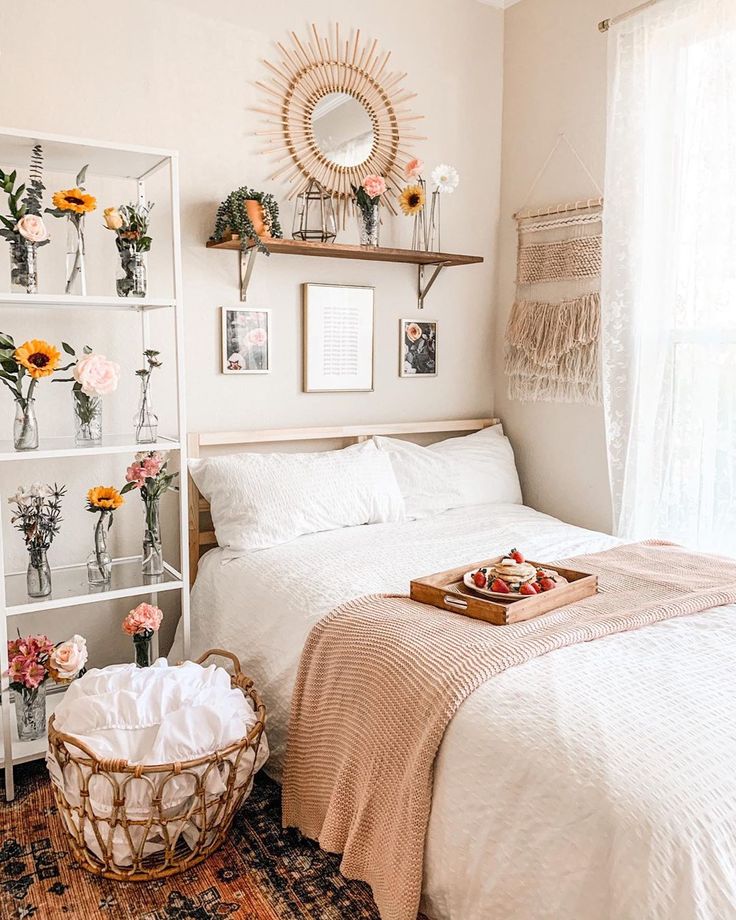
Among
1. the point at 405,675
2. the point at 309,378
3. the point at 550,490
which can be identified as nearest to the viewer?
the point at 405,675

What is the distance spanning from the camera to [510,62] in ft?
11.4

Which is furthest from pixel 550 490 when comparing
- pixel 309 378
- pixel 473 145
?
pixel 473 145

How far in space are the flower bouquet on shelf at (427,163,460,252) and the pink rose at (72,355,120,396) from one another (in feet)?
5.05

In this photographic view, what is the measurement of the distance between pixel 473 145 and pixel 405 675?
254 cm

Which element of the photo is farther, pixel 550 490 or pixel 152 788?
pixel 550 490

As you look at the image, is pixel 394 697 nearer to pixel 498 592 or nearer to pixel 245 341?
pixel 498 592

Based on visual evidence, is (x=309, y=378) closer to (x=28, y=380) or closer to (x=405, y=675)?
(x=28, y=380)

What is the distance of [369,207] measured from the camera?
9.97ft

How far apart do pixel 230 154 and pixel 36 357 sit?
1.16 m

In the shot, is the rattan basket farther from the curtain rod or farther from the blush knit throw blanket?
the curtain rod

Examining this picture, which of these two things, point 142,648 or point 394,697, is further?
point 142,648

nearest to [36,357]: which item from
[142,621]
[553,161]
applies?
[142,621]

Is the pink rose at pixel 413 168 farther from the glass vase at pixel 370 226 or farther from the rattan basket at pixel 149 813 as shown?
the rattan basket at pixel 149 813

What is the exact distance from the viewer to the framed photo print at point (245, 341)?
116 inches
